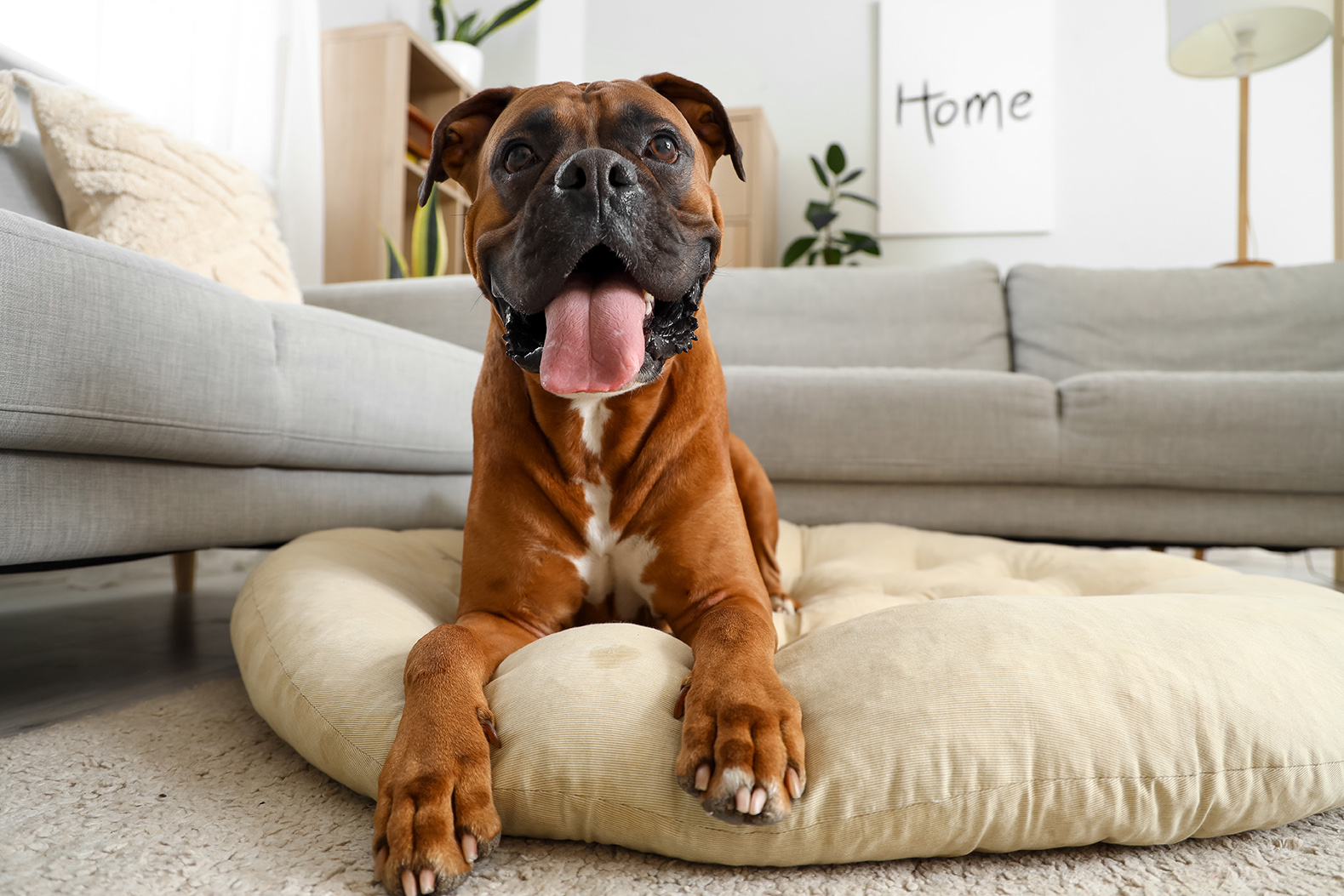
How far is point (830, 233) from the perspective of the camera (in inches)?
188

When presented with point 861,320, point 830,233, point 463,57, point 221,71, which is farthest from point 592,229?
point 830,233

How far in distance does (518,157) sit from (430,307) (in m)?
1.64

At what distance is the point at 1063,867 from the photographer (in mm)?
664

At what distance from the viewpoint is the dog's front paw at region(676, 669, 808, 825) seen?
62 centimetres

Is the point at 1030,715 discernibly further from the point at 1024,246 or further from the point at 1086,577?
the point at 1024,246

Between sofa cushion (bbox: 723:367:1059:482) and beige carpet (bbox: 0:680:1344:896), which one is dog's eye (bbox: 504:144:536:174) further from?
sofa cushion (bbox: 723:367:1059:482)

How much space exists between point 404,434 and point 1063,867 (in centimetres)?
143

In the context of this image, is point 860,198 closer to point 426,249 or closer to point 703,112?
point 426,249

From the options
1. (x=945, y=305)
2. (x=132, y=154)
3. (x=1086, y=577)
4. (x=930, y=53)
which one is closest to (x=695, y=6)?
(x=930, y=53)

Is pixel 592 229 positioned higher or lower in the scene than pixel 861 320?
lower

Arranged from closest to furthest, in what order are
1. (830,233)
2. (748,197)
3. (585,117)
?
(585,117) → (748,197) → (830,233)

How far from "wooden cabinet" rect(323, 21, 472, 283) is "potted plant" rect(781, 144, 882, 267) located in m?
2.00

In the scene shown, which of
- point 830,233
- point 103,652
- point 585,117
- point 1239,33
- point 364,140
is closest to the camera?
point 585,117

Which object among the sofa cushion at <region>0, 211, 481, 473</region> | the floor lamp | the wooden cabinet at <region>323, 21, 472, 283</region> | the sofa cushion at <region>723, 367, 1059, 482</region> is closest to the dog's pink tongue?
the sofa cushion at <region>0, 211, 481, 473</region>
